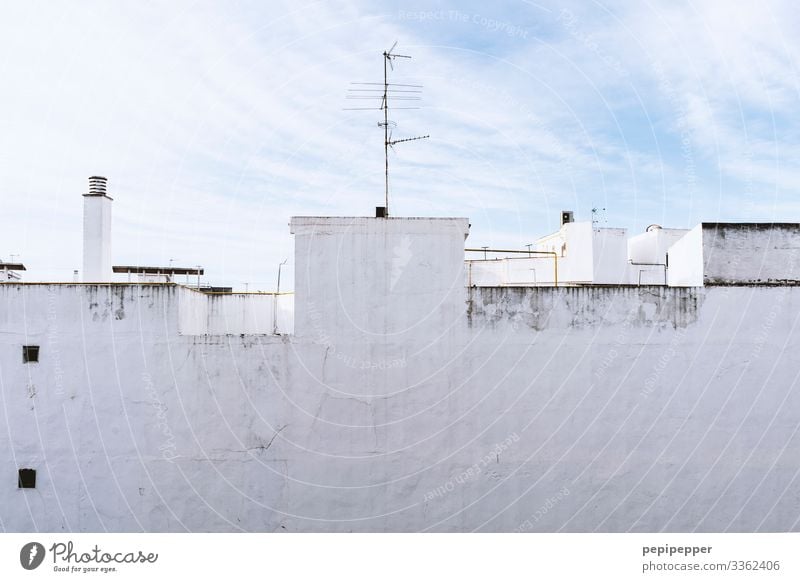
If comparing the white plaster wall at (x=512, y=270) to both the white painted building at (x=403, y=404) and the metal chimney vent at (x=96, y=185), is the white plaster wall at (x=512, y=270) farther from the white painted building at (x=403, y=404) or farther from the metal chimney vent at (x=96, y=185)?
the metal chimney vent at (x=96, y=185)

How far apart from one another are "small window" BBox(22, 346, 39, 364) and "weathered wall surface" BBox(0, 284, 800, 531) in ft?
0.34

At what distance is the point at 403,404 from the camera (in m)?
9.87

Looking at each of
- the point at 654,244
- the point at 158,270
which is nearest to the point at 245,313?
the point at 158,270

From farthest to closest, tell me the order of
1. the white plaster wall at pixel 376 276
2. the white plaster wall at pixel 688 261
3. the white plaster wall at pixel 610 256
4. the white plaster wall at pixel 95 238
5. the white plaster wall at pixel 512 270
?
the white plaster wall at pixel 610 256 → the white plaster wall at pixel 512 270 → the white plaster wall at pixel 95 238 → the white plaster wall at pixel 688 261 → the white plaster wall at pixel 376 276

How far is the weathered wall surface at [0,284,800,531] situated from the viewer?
31.9ft

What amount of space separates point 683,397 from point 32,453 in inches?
437

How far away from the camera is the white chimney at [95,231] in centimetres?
1115

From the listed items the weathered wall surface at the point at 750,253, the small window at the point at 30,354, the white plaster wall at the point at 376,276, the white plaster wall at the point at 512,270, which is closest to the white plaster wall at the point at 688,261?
the weathered wall surface at the point at 750,253

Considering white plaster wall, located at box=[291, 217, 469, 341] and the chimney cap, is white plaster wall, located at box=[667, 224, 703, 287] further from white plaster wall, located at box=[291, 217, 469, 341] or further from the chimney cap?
the chimney cap
